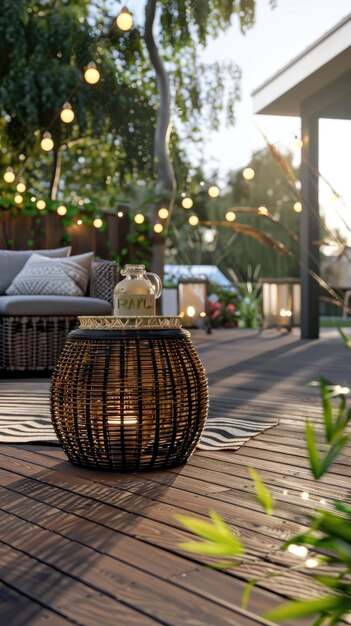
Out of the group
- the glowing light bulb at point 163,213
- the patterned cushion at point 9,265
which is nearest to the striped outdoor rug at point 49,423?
the patterned cushion at point 9,265

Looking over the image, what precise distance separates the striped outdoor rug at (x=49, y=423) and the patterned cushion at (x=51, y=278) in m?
1.35

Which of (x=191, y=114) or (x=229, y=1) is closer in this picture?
(x=229, y=1)

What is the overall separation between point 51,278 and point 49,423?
220cm

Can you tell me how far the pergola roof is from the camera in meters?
6.27

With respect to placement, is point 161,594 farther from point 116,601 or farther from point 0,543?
point 0,543

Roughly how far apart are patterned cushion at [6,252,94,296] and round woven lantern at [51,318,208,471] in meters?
2.83

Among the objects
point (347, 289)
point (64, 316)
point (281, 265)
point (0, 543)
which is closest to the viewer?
point (0, 543)

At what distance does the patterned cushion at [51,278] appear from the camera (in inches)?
187

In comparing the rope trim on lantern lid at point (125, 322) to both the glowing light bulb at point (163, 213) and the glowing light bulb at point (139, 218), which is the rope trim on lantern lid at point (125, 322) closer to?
the glowing light bulb at point (139, 218)

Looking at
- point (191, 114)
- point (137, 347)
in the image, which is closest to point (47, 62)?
point (191, 114)

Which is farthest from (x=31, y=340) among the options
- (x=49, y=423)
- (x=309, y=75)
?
(x=309, y=75)

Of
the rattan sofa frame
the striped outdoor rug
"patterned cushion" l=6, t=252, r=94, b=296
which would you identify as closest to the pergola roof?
"patterned cushion" l=6, t=252, r=94, b=296

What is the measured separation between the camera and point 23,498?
5.55 ft

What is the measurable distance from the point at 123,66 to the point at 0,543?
33.7 feet
